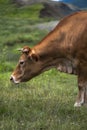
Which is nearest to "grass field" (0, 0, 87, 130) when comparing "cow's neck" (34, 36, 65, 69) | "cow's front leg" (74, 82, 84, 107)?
"cow's front leg" (74, 82, 84, 107)

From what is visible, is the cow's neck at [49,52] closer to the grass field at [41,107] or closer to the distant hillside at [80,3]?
the grass field at [41,107]

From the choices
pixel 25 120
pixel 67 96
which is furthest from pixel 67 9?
pixel 25 120

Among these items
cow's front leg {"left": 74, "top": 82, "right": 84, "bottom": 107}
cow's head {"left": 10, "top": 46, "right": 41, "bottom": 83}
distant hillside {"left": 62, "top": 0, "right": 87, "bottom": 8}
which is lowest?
distant hillside {"left": 62, "top": 0, "right": 87, "bottom": 8}

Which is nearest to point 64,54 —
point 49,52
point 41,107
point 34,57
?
point 49,52

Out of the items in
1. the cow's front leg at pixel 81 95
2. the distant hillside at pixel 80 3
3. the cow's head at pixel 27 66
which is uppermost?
the cow's head at pixel 27 66

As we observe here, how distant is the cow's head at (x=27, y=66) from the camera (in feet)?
35.7

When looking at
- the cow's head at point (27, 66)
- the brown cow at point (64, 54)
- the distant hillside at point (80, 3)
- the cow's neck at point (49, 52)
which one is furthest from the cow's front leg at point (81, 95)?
the distant hillside at point (80, 3)

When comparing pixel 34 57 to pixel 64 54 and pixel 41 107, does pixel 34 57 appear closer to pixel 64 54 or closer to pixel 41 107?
pixel 64 54

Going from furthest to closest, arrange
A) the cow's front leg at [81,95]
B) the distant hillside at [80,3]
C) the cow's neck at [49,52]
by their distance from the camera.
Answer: the distant hillside at [80,3]
the cow's neck at [49,52]
the cow's front leg at [81,95]

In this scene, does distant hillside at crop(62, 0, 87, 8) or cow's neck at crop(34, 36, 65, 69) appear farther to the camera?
distant hillside at crop(62, 0, 87, 8)

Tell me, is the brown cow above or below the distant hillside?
above

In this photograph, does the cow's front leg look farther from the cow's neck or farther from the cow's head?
the cow's head

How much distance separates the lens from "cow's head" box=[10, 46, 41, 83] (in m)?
10.9

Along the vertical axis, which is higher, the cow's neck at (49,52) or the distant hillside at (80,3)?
the cow's neck at (49,52)
